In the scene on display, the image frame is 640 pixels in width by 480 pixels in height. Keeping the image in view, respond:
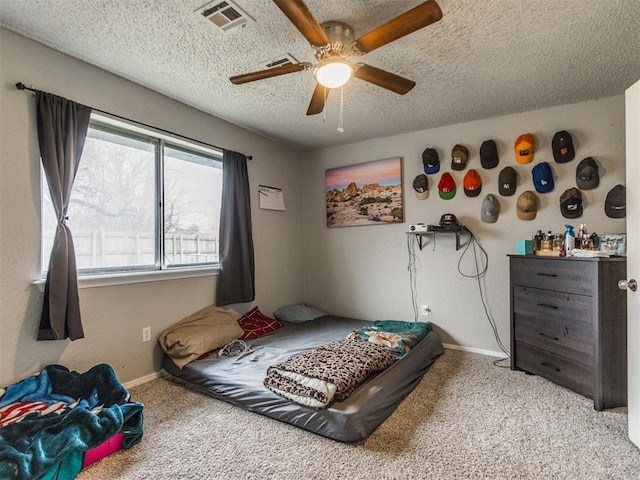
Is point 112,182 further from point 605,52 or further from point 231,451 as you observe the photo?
point 605,52

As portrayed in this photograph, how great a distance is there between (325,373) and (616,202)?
269 centimetres

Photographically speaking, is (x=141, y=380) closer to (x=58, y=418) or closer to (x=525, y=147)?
(x=58, y=418)

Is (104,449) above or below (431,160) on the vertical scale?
below

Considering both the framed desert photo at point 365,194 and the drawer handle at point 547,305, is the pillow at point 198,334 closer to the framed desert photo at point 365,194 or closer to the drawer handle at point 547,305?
the framed desert photo at point 365,194

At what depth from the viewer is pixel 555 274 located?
2.36 metres

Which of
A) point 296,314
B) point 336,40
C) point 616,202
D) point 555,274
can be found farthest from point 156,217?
point 616,202

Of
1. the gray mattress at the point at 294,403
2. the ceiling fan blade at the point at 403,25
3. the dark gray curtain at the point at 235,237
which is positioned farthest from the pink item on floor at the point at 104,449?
the ceiling fan blade at the point at 403,25

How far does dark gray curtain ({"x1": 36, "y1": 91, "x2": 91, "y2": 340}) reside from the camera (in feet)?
6.35

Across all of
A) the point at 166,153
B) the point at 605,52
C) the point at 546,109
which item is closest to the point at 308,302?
the point at 166,153

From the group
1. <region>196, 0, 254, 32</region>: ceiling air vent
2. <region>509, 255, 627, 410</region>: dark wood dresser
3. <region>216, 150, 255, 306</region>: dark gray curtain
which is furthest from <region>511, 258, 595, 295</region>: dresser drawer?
<region>196, 0, 254, 32</region>: ceiling air vent

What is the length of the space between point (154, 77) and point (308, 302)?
2.97m

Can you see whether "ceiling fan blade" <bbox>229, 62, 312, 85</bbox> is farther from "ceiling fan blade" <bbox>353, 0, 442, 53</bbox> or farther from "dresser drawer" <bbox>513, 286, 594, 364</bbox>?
"dresser drawer" <bbox>513, 286, 594, 364</bbox>

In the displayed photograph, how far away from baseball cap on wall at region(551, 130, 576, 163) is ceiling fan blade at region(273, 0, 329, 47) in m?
2.36

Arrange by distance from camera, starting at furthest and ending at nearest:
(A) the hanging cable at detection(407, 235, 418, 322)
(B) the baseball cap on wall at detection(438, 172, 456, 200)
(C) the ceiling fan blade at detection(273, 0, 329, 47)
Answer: (A) the hanging cable at detection(407, 235, 418, 322) → (B) the baseball cap on wall at detection(438, 172, 456, 200) → (C) the ceiling fan blade at detection(273, 0, 329, 47)
